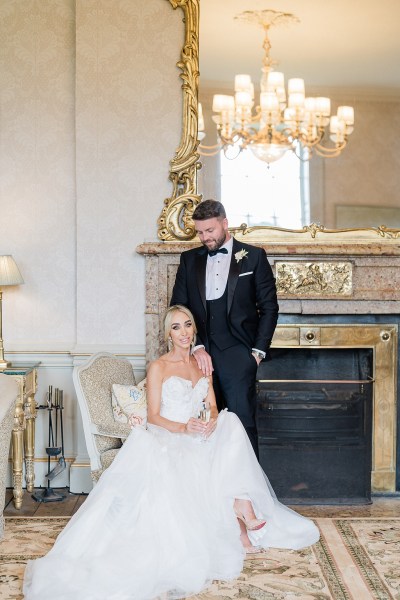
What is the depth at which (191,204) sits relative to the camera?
200 inches

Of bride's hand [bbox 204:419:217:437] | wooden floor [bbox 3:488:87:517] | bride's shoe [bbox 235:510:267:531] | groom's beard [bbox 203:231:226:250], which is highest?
groom's beard [bbox 203:231:226:250]

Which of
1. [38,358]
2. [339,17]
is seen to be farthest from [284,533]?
[339,17]

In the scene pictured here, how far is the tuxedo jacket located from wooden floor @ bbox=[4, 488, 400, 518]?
112 centimetres

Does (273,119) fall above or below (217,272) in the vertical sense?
above

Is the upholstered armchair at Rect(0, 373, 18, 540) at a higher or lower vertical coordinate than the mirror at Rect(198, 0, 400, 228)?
lower

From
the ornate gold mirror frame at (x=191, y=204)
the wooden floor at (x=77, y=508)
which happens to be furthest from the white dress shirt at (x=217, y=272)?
the wooden floor at (x=77, y=508)

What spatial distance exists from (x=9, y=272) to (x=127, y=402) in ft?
3.68

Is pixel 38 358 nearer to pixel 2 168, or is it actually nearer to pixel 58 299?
pixel 58 299

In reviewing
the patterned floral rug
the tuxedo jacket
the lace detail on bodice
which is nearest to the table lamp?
the patterned floral rug

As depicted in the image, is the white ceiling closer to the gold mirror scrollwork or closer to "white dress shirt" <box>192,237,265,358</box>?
the gold mirror scrollwork

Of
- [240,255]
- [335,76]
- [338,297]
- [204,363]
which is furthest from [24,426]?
[335,76]

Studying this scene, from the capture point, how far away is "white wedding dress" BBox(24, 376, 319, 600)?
340cm

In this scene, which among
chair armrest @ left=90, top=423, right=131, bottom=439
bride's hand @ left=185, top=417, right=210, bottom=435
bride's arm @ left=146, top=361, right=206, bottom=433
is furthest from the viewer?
chair armrest @ left=90, top=423, right=131, bottom=439

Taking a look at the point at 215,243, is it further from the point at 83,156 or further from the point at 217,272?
the point at 83,156
